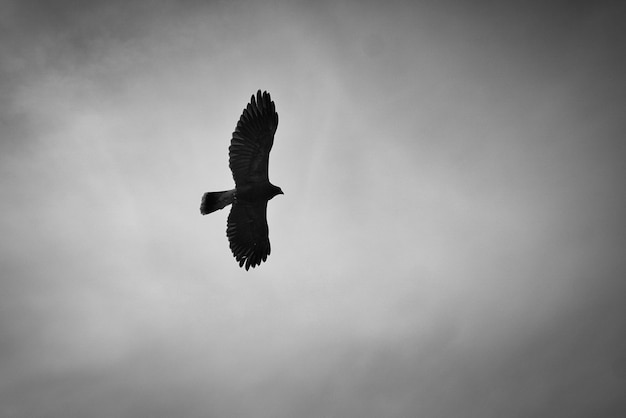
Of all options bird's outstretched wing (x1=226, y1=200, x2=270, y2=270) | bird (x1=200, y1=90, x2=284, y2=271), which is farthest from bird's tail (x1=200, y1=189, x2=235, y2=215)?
bird's outstretched wing (x1=226, y1=200, x2=270, y2=270)

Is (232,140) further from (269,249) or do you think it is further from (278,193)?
(269,249)

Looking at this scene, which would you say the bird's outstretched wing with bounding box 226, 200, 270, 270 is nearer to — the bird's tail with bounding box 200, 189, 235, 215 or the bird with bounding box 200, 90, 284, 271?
the bird with bounding box 200, 90, 284, 271

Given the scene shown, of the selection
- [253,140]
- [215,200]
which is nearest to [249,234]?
[215,200]

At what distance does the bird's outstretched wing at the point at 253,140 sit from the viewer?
1327 cm

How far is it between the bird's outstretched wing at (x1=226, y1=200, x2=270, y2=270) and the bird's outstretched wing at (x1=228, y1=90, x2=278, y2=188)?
1.27 meters

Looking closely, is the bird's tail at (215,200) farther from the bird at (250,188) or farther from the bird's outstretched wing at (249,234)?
the bird's outstretched wing at (249,234)

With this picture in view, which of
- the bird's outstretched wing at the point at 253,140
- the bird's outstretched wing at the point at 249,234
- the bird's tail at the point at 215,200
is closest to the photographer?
the bird's outstretched wing at the point at 253,140

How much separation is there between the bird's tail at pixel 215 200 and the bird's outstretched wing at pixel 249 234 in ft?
1.60

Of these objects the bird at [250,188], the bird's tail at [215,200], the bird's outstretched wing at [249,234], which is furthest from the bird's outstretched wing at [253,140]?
the bird's outstretched wing at [249,234]

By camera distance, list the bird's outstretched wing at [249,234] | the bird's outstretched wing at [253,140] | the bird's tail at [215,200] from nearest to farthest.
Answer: the bird's outstretched wing at [253,140] → the bird's tail at [215,200] → the bird's outstretched wing at [249,234]

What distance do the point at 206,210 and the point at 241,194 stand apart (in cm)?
126

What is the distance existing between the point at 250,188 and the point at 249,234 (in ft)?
6.55

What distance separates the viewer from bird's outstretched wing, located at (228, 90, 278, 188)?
1327cm

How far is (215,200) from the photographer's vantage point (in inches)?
576
